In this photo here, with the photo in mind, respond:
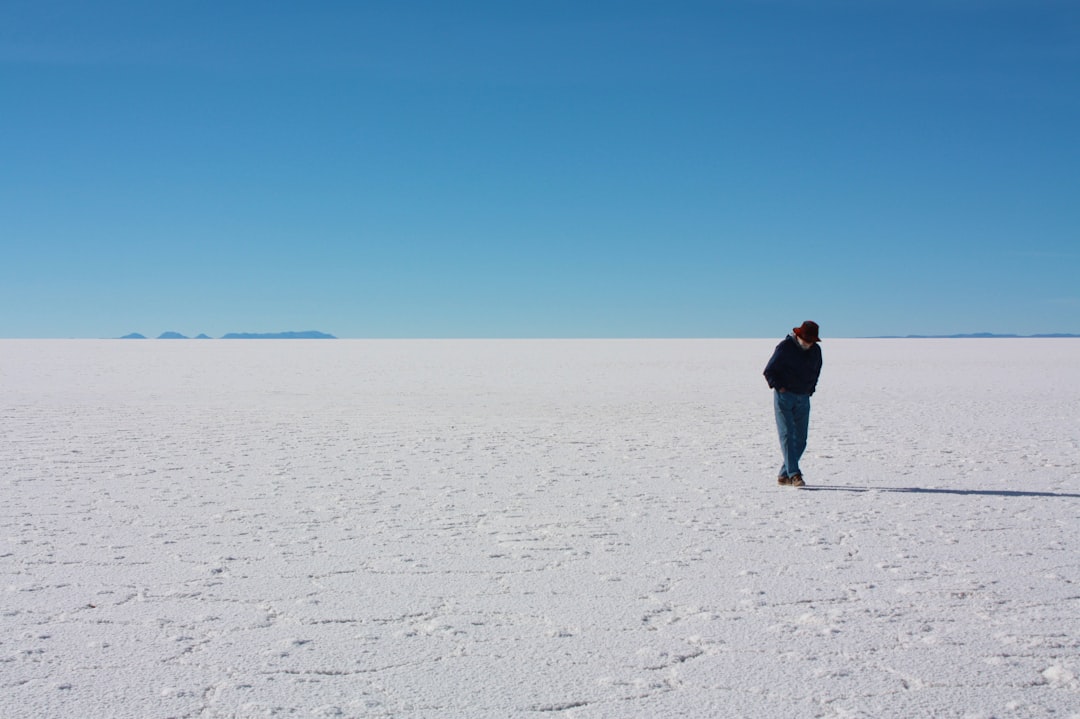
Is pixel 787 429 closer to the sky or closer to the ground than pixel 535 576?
closer to the sky

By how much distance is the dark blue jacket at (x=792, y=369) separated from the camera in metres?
7.37

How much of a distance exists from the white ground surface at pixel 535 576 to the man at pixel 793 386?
294mm

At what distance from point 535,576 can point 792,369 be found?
3.65 meters

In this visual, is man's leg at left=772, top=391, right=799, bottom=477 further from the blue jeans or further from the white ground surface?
the white ground surface

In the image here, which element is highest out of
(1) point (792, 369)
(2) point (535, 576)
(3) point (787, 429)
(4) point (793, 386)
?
(1) point (792, 369)

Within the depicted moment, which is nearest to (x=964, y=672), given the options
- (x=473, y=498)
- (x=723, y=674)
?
(x=723, y=674)

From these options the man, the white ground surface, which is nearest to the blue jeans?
the man

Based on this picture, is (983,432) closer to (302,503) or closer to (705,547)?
(705,547)

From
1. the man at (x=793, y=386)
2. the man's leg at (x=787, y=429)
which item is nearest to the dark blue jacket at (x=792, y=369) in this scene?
the man at (x=793, y=386)

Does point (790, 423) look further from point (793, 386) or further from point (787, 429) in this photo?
point (793, 386)

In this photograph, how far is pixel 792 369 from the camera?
7.38m

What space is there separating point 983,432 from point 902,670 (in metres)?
9.12

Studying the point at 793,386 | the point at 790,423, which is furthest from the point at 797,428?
the point at 793,386

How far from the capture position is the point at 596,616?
399cm
